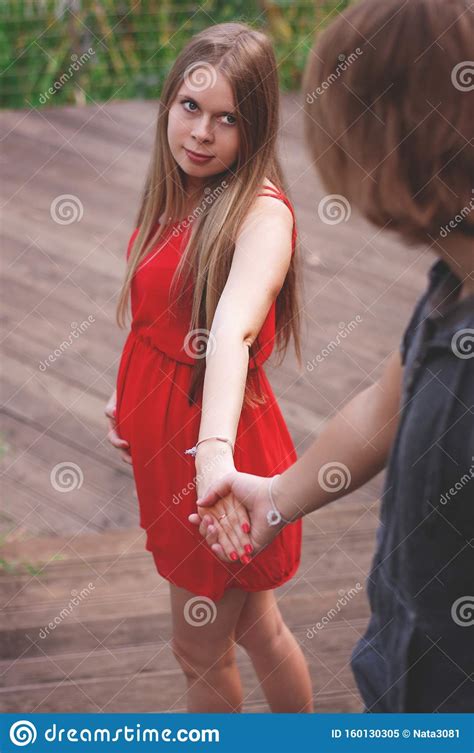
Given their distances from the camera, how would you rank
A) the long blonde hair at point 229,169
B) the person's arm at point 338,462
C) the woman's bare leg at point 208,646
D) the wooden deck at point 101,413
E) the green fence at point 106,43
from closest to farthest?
the person's arm at point 338,462 < the long blonde hair at point 229,169 < the woman's bare leg at point 208,646 < the wooden deck at point 101,413 < the green fence at point 106,43

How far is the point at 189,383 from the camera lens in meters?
1.40

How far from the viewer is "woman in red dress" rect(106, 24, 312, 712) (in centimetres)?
128

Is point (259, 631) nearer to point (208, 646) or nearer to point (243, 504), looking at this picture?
point (208, 646)

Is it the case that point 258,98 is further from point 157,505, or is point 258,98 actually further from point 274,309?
point 157,505

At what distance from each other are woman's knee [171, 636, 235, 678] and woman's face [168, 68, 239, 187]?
2.42ft

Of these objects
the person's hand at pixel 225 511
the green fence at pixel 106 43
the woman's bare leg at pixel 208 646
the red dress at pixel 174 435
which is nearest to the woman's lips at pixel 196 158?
the red dress at pixel 174 435

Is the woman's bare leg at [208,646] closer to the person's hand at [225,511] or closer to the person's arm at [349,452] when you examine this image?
the person's hand at [225,511]

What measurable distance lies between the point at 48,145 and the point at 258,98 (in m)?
3.33

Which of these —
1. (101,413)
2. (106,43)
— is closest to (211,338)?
(101,413)

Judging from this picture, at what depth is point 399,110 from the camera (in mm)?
830

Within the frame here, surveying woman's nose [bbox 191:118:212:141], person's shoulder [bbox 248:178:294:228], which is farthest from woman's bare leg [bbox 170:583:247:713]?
woman's nose [bbox 191:118:212:141]

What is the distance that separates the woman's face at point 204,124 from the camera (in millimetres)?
1309

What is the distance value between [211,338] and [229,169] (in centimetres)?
25

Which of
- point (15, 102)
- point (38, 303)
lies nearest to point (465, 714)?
point (38, 303)
